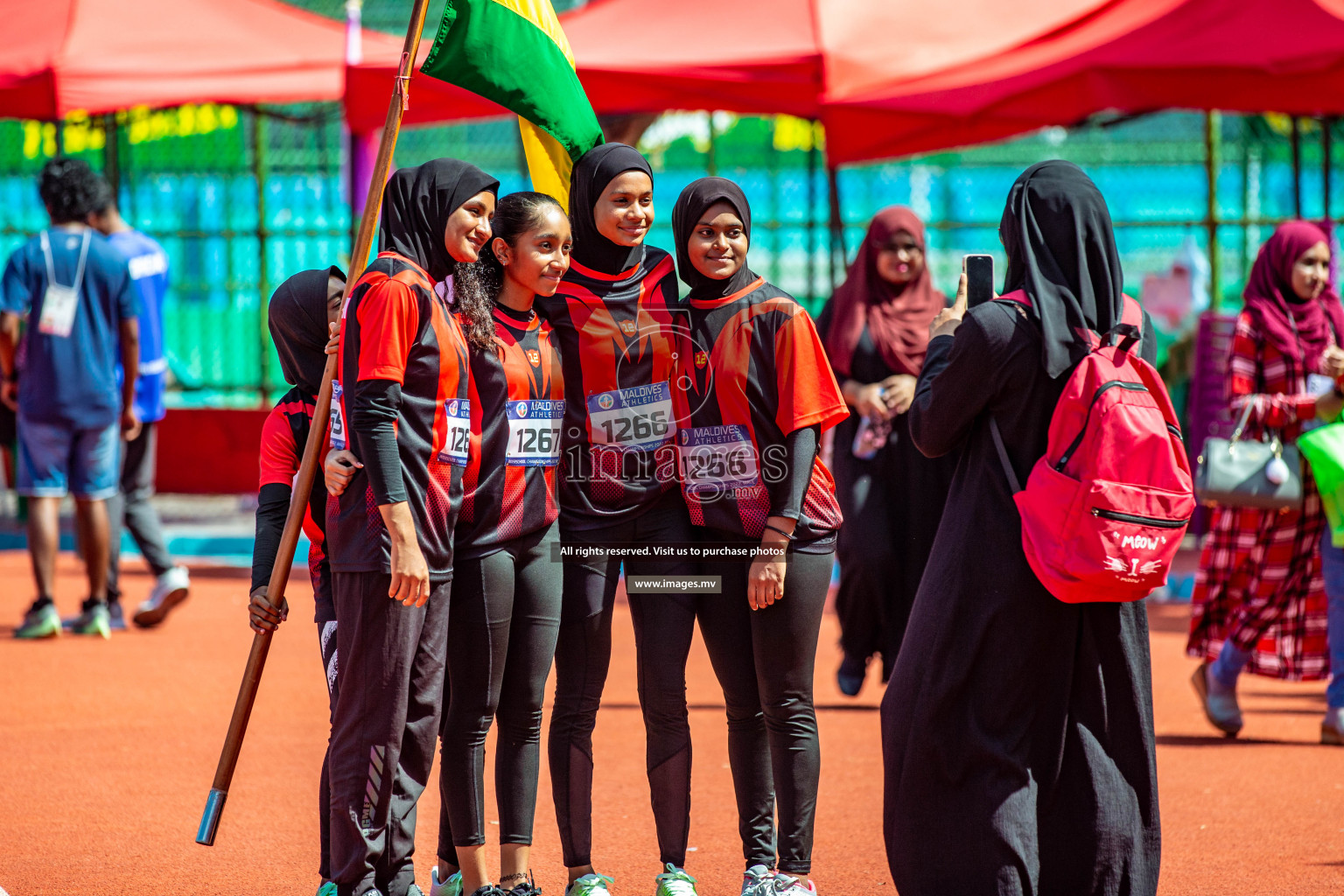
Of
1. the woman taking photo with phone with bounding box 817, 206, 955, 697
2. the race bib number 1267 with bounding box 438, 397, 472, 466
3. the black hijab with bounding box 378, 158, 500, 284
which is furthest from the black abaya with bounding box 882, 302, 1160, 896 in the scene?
the woman taking photo with phone with bounding box 817, 206, 955, 697

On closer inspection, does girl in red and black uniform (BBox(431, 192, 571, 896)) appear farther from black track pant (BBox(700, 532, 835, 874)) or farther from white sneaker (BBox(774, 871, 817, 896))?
white sneaker (BBox(774, 871, 817, 896))

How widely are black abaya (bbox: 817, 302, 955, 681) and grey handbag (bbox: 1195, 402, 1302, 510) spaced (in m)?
1.02

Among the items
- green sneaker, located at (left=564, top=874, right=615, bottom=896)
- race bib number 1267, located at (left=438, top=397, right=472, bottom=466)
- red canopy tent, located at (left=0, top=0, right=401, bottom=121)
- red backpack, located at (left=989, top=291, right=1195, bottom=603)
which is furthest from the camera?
red canopy tent, located at (left=0, top=0, right=401, bottom=121)

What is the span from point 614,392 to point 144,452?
5012 millimetres

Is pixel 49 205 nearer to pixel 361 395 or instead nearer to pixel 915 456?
pixel 915 456

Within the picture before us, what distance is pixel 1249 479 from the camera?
19.3ft

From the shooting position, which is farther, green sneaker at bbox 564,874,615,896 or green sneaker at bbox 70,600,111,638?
green sneaker at bbox 70,600,111,638

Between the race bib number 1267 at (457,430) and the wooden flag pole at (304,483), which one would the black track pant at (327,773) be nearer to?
the wooden flag pole at (304,483)

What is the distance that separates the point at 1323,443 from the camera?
5758 millimetres

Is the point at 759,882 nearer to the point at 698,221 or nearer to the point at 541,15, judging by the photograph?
the point at 698,221

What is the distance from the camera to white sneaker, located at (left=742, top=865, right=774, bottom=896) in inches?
151

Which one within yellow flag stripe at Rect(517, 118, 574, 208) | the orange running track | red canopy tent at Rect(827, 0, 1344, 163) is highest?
red canopy tent at Rect(827, 0, 1344, 163)

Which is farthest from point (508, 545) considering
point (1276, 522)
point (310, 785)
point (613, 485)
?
point (1276, 522)

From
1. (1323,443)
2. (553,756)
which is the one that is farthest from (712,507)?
(1323,443)
